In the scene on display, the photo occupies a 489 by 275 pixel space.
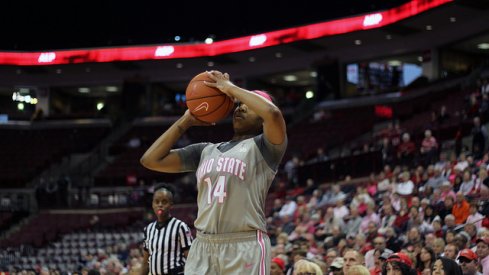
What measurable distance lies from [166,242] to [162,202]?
34 centimetres

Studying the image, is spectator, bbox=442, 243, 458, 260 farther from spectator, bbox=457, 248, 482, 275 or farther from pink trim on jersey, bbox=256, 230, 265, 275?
pink trim on jersey, bbox=256, 230, 265, 275

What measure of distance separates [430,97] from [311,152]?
383 cm

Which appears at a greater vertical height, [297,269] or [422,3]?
[422,3]

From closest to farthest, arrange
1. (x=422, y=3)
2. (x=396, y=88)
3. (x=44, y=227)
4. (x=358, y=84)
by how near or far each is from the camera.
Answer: (x=422, y=3) < (x=44, y=227) < (x=396, y=88) < (x=358, y=84)

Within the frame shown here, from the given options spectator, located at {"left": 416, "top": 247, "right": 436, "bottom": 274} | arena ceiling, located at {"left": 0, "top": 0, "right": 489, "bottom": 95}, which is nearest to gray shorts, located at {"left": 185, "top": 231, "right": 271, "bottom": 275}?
spectator, located at {"left": 416, "top": 247, "right": 436, "bottom": 274}

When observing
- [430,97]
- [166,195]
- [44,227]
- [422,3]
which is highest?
[422,3]

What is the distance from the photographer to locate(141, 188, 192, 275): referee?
687cm

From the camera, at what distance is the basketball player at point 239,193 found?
4270 millimetres

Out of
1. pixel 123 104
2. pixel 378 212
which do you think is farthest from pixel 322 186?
pixel 123 104

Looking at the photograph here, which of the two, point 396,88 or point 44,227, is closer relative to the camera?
point 44,227

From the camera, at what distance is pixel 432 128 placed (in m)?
19.1

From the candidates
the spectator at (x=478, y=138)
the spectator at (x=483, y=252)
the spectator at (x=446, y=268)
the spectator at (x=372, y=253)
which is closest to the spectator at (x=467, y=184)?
the spectator at (x=372, y=253)

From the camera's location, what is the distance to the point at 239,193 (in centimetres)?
433

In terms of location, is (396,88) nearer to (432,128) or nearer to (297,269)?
(432,128)
